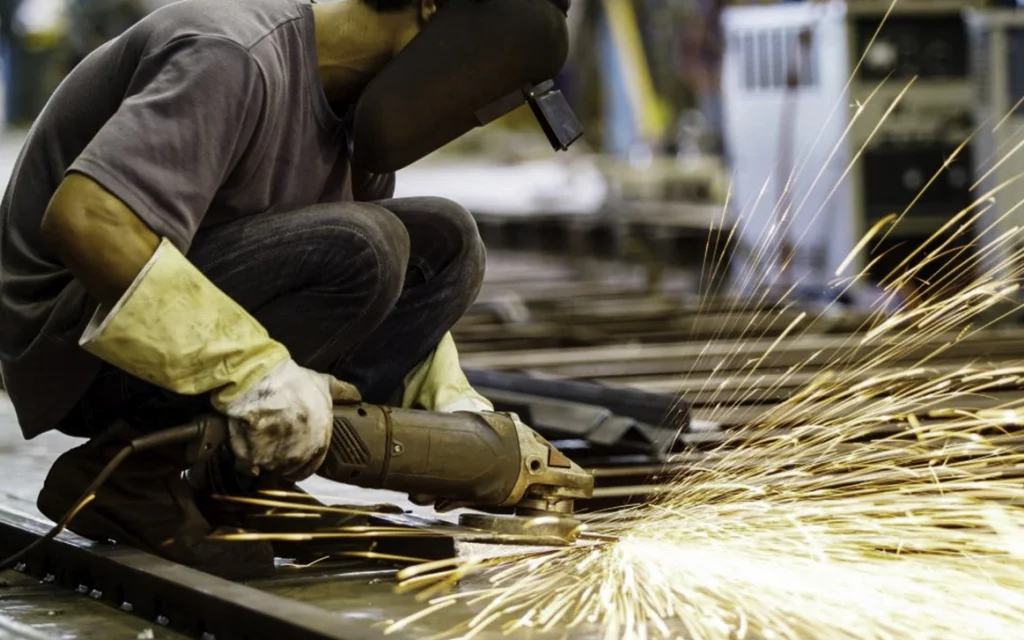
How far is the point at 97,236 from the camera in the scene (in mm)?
2527

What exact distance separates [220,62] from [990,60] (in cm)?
641

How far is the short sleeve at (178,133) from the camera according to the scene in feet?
8.34

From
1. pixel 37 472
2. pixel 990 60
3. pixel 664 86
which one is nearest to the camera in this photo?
pixel 37 472

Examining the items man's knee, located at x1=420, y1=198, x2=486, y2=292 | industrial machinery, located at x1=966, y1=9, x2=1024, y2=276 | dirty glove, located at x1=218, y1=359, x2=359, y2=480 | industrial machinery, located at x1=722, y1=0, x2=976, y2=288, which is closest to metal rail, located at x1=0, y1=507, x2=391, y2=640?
dirty glove, located at x1=218, y1=359, x2=359, y2=480

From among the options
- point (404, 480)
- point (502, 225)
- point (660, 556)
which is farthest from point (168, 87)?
point (502, 225)

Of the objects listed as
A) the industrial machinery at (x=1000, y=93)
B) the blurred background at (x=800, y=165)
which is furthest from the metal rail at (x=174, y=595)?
the industrial machinery at (x=1000, y=93)

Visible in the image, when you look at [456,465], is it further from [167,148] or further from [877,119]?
[877,119]

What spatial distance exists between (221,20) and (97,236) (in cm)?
45

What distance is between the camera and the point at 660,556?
285 cm

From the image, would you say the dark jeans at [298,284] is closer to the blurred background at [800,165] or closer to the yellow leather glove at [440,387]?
the yellow leather glove at [440,387]

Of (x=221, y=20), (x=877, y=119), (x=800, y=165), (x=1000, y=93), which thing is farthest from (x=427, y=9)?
(x=800, y=165)

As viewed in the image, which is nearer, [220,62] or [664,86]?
[220,62]

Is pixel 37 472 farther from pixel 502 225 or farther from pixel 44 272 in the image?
pixel 502 225

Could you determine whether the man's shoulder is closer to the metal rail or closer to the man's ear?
the man's ear
